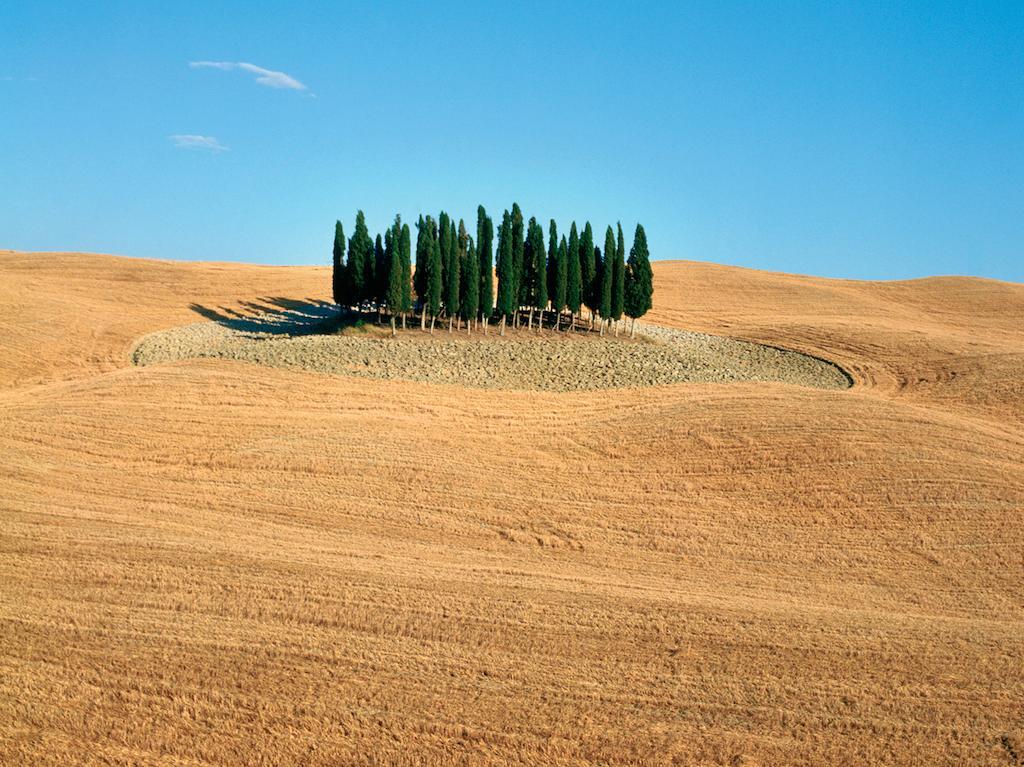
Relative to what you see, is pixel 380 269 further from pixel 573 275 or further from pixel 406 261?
pixel 573 275

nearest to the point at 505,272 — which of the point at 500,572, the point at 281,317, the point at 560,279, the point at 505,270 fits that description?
the point at 505,270

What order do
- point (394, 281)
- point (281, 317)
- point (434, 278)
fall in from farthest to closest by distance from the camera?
point (281, 317) < point (434, 278) < point (394, 281)

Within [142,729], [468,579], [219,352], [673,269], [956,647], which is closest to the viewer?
[142,729]

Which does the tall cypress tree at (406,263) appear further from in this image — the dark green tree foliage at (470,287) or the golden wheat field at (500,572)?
the golden wheat field at (500,572)

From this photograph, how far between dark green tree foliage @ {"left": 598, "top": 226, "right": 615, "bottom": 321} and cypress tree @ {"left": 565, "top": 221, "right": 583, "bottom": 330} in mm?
1334

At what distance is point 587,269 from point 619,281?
80.5 inches

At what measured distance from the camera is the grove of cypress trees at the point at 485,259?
50562 mm

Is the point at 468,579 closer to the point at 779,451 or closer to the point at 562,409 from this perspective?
the point at 779,451

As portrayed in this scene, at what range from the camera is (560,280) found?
52.2 meters

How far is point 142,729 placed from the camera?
13.0 metres

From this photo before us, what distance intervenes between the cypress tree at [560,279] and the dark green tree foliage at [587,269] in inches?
59.6

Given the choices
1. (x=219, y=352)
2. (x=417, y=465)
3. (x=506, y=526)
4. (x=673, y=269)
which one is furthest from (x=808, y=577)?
(x=673, y=269)

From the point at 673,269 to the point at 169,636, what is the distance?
78.2m

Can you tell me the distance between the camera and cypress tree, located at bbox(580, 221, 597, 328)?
177 ft
